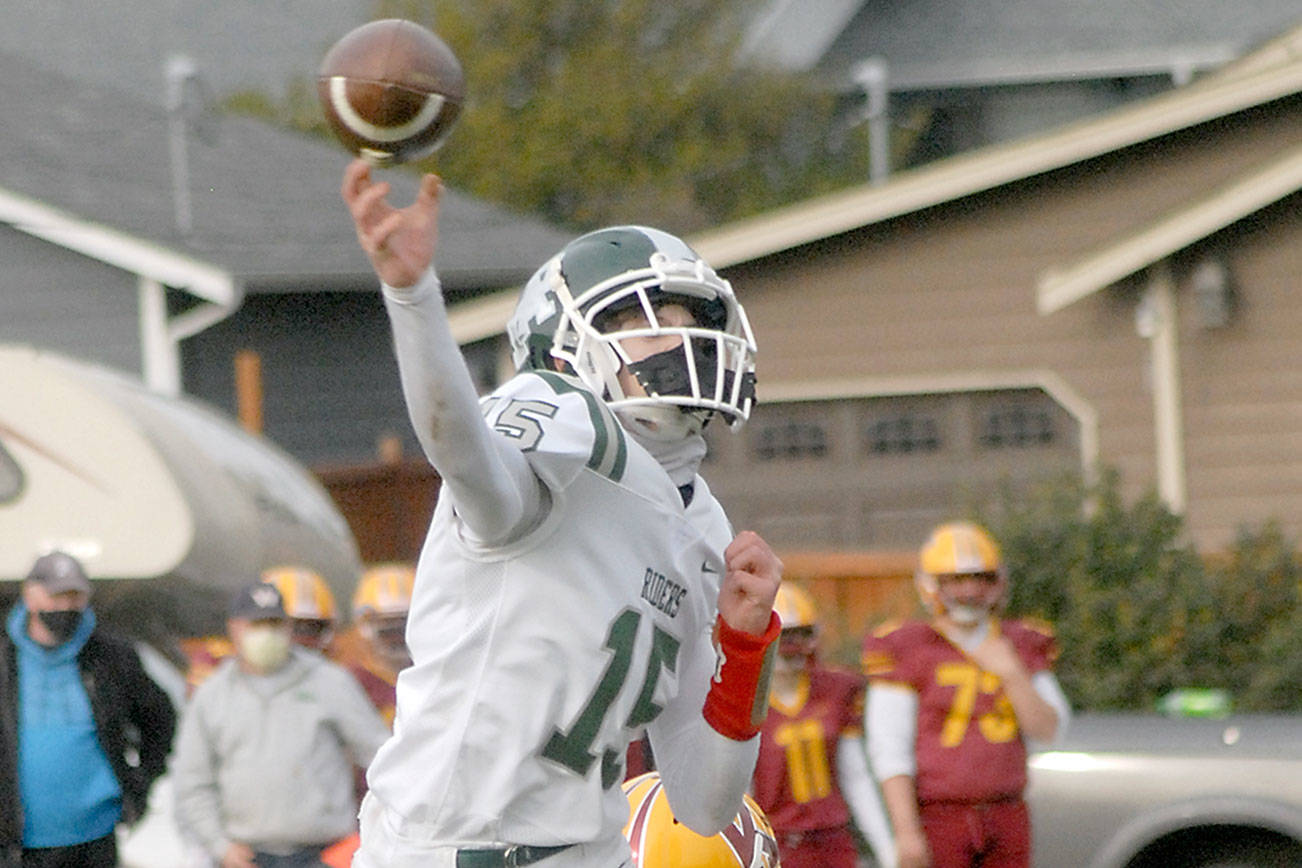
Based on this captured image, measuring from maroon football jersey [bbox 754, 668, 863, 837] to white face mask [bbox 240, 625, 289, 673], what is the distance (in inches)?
70.4

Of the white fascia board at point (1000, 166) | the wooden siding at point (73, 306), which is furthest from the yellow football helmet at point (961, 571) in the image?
the wooden siding at point (73, 306)

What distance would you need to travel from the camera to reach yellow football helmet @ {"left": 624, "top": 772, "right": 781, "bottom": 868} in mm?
4262

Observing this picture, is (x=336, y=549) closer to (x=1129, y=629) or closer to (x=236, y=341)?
(x=1129, y=629)

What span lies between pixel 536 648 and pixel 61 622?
5.15 m

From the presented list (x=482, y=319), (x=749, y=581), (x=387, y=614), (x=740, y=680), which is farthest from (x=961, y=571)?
(x=482, y=319)

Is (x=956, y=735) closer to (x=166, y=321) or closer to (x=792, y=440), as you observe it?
(x=792, y=440)

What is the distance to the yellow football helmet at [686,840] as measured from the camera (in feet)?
14.0

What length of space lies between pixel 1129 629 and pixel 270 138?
14.5m

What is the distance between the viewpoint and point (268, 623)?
7.90m

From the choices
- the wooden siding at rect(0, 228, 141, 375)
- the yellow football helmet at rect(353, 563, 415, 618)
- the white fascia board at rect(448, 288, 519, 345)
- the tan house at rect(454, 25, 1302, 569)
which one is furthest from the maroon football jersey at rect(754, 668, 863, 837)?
the wooden siding at rect(0, 228, 141, 375)

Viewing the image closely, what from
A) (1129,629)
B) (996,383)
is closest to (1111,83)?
(996,383)

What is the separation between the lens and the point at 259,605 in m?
7.91

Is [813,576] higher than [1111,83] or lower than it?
lower

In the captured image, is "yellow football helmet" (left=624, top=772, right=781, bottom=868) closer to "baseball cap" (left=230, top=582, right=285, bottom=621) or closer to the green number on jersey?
the green number on jersey
